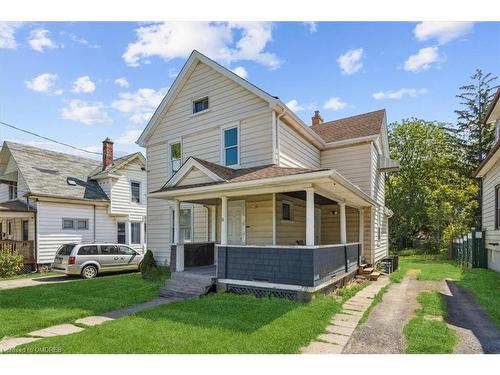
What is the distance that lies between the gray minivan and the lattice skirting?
25.9ft

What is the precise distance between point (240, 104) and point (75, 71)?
230 inches

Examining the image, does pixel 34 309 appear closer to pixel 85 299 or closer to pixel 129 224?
pixel 85 299

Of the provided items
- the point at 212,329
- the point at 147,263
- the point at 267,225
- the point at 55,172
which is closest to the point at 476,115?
the point at 267,225

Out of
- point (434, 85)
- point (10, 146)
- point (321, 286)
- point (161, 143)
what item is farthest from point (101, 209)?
point (434, 85)

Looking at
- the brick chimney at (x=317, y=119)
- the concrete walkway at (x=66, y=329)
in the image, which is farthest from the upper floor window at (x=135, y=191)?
the concrete walkway at (x=66, y=329)

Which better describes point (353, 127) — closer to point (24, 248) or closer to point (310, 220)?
point (310, 220)

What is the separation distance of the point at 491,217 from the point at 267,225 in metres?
9.66

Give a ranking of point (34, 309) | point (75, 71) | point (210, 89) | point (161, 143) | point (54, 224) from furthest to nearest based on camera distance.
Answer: point (54, 224)
point (161, 143)
point (210, 89)
point (75, 71)
point (34, 309)

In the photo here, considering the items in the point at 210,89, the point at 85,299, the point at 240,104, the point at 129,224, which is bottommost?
the point at 85,299

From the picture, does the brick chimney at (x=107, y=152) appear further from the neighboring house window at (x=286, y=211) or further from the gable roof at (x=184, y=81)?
the neighboring house window at (x=286, y=211)

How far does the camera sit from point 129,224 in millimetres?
21812

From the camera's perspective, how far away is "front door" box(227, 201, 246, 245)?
475 inches

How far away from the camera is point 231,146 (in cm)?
1300

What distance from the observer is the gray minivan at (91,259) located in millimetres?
14391
